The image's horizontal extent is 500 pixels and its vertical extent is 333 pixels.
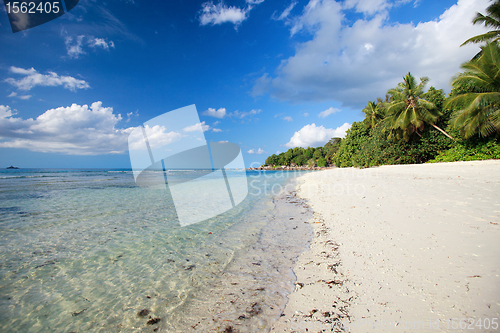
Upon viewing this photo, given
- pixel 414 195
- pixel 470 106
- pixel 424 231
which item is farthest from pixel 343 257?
pixel 470 106

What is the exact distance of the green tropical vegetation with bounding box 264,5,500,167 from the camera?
42.3ft

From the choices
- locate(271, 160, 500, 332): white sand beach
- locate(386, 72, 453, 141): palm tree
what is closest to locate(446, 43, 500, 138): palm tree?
locate(386, 72, 453, 141): palm tree

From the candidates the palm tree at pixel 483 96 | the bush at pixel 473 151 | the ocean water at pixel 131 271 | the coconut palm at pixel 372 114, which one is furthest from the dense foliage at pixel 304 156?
the ocean water at pixel 131 271

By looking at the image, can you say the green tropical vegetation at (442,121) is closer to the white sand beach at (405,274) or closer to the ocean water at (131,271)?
the white sand beach at (405,274)

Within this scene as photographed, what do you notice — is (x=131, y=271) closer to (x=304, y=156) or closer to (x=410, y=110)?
(x=410, y=110)

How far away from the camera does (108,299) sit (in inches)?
112

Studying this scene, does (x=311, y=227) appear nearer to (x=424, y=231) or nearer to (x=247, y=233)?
(x=247, y=233)

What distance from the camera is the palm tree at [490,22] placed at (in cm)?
1380

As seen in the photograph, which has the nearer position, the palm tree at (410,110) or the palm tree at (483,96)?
the palm tree at (483,96)

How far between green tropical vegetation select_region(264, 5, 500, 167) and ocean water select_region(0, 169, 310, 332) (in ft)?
60.1

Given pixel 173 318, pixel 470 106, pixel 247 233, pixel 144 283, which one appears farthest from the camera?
pixel 470 106

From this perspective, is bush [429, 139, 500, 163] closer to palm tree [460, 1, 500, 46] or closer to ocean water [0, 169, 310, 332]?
Result: palm tree [460, 1, 500, 46]

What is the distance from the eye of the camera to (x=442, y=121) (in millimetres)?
21031

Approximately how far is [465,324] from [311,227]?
165 inches
